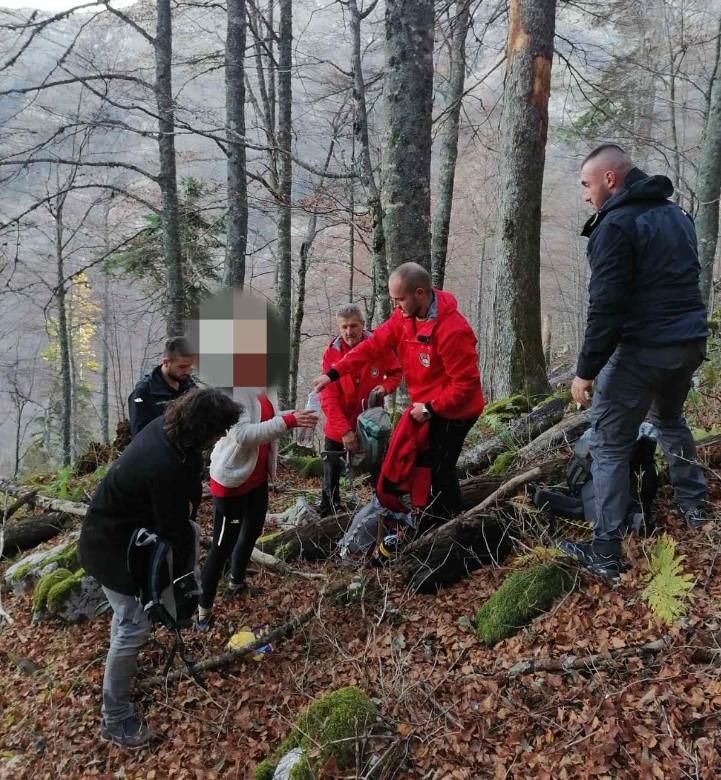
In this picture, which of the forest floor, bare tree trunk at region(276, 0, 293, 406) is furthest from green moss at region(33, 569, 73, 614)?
bare tree trunk at region(276, 0, 293, 406)

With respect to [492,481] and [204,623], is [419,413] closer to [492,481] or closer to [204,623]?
[492,481]

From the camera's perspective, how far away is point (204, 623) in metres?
3.81

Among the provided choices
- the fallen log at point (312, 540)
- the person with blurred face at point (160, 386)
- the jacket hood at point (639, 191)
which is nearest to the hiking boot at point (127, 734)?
the fallen log at point (312, 540)

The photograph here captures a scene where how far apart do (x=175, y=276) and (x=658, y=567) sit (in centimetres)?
803

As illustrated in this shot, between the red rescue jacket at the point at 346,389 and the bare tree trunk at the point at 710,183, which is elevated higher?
the bare tree trunk at the point at 710,183

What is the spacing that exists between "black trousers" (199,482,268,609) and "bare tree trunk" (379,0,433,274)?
2879 mm

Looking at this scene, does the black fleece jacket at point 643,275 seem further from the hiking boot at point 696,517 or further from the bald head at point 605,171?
the hiking boot at point 696,517

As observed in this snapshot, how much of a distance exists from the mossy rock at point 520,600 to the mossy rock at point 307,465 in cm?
474

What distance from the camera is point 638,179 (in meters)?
2.95

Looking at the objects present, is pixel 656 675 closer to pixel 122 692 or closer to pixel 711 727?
pixel 711 727

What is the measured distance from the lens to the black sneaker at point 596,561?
304cm

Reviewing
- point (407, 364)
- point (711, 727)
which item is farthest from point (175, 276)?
point (711, 727)

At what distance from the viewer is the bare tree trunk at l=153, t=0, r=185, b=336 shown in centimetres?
829

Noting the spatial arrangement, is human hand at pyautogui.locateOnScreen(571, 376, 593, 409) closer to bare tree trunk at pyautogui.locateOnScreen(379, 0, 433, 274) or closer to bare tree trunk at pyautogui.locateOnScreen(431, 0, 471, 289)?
bare tree trunk at pyautogui.locateOnScreen(379, 0, 433, 274)
